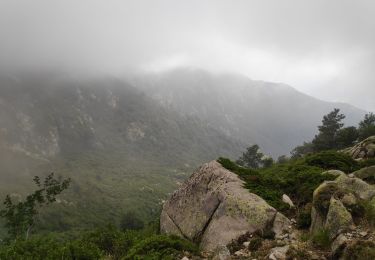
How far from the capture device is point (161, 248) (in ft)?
69.6

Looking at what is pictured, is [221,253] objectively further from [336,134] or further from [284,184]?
[336,134]

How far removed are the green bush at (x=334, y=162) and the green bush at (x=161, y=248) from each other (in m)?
16.1

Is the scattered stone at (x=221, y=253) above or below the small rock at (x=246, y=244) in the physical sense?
below

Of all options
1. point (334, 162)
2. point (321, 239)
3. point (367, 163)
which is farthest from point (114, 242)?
point (321, 239)

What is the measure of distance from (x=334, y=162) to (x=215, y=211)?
43.5 feet

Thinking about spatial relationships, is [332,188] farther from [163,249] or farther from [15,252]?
[15,252]

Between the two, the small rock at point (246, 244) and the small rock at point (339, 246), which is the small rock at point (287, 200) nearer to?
the small rock at point (246, 244)

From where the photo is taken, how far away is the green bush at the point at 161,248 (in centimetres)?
2020

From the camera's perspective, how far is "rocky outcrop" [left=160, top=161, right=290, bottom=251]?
21.8 m

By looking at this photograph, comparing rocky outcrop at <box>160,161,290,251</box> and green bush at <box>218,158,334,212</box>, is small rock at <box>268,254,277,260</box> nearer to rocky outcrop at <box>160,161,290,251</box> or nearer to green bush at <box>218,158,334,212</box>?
rocky outcrop at <box>160,161,290,251</box>

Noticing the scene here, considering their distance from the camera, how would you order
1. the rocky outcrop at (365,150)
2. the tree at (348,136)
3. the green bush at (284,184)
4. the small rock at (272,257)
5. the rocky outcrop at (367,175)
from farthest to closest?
the tree at (348,136) < the rocky outcrop at (365,150) < the rocky outcrop at (367,175) < the green bush at (284,184) < the small rock at (272,257)

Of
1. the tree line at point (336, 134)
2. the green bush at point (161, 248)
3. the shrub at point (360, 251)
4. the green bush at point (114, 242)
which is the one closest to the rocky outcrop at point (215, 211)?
the green bush at point (161, 248)

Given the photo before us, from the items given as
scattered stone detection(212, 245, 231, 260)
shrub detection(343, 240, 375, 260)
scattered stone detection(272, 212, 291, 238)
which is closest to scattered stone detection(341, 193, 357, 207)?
shrub detection(343, 240, 375, 260)

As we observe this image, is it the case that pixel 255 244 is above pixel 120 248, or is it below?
above
